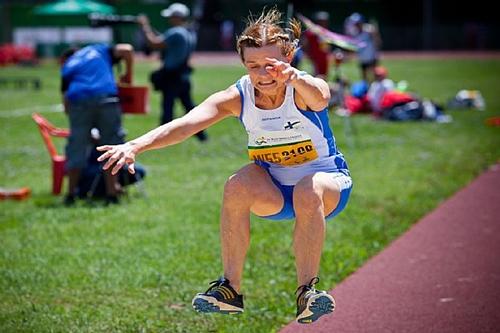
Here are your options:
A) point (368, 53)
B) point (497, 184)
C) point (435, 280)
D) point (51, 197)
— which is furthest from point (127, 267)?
point (368, 53)

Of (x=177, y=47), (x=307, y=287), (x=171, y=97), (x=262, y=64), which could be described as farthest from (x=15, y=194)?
(x=262, y=64)

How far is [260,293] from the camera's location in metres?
7.36

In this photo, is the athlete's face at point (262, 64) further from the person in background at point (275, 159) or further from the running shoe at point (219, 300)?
the running shoe at point (219, 300)

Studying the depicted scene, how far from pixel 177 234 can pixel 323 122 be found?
162 inches

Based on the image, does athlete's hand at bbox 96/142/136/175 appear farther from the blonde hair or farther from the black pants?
the black pants

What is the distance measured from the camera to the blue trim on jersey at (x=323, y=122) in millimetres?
5461

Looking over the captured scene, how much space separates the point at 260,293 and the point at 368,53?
19.9m

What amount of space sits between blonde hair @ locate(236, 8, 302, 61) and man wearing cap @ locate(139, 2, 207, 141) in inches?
419

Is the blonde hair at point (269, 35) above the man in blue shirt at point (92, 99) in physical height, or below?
above

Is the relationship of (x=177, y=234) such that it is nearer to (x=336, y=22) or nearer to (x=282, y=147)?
(x=282, y=147)

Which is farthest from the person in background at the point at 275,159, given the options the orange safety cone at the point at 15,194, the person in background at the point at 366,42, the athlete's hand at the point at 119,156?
the person in background at the point at 366,42

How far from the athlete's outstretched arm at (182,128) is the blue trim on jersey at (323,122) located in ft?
1.40

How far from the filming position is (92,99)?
35.9 feet

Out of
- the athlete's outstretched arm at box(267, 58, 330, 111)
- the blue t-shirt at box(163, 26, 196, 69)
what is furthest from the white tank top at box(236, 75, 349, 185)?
the blue t-shirt at box(163, 26, 196, 69)
